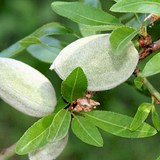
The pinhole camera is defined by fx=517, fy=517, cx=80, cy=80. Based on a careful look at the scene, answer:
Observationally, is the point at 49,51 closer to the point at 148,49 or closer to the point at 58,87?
the point at 148,49

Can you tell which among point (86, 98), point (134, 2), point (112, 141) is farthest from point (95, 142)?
point (112, 141)

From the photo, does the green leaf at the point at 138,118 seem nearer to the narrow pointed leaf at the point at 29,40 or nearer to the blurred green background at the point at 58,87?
the narrow pointed leaf at the point at 29,40

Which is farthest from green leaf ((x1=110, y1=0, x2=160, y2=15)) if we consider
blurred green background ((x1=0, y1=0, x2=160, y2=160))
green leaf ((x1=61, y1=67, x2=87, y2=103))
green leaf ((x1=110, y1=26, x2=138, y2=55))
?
blurred green background ((x1=0, y1=0, x2=160, y2=160))

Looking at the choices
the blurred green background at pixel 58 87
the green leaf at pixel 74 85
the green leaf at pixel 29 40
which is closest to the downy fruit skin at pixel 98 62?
the green leaf at pixel 74 85

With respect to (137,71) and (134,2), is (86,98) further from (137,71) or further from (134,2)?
(134,2)

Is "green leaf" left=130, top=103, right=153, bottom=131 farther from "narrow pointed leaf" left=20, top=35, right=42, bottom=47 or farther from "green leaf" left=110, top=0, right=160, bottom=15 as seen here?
"narrow pointed leaf" left=20, top=35, right=42, bottom=47

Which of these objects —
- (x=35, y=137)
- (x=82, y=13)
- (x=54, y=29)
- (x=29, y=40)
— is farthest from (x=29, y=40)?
(x=35, y=137)

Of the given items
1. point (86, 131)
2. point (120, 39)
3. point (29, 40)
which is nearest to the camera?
point (120, 39)
